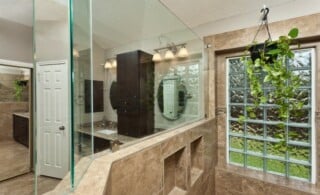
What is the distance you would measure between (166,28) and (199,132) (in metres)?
1.12

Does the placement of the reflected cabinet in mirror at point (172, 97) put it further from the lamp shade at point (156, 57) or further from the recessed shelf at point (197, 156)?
the recessed shelf at point (197, 156)

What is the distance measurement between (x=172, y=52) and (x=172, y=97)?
49cm

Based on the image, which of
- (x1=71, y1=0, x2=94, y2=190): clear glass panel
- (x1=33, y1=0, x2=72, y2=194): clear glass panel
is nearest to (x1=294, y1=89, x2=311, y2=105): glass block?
(x1=71, y1=0, x2=94, y2=190): clear glass panel

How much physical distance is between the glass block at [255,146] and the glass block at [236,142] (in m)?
0.08

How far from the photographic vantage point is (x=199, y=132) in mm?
1847

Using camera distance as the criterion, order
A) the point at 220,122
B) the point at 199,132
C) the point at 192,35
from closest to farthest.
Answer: the point at 199,132 → the point at 192,35 → the point at 220,122

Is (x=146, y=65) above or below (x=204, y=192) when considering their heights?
above

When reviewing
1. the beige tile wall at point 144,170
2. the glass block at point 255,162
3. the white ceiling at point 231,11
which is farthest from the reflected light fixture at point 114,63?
the glass block at point 255,162

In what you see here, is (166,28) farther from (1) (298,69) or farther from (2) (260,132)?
(2) (260,132)

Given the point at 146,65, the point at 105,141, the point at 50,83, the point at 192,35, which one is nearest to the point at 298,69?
the point at 192,35

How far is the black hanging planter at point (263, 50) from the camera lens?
1273 millimetres

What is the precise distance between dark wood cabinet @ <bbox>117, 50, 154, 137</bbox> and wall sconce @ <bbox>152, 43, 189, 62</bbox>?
0.43 feet

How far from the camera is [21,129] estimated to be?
2.74m

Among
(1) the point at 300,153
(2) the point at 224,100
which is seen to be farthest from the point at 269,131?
(2) the point at 224,100
